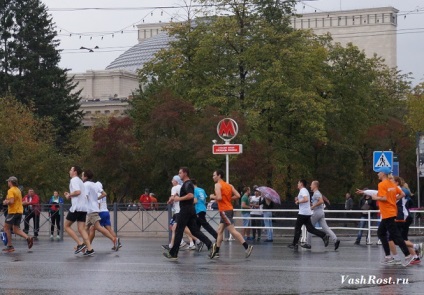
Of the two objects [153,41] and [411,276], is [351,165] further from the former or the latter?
[153,41]

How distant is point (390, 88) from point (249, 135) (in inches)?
1308

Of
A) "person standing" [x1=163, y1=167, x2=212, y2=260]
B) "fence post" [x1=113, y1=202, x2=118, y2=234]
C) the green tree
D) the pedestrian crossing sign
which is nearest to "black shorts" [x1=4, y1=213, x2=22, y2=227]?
"person standing" [x1=163, y1=167, x2=212, y2=260]

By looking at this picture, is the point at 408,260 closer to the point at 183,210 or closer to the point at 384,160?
the point at 183,210

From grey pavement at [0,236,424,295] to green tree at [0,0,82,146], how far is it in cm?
5719

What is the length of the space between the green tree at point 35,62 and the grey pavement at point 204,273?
188ft

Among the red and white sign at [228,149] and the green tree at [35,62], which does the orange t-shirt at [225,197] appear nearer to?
the red and white sign at [228,149]

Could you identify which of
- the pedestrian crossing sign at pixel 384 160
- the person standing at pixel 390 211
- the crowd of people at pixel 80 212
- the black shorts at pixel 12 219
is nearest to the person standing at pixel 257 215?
the pedestrian crossing sign at pixel 384 160

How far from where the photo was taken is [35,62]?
81000 mm

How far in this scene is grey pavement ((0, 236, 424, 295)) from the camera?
14609mm

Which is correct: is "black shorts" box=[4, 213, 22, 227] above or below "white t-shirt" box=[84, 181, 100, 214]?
below

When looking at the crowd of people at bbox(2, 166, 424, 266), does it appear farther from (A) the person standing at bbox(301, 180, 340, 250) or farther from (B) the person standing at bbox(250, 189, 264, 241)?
(B) the person standing at bbox(250, 189, 264, 241)

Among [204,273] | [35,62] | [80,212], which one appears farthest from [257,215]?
[35,62]

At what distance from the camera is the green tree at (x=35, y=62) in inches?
3174

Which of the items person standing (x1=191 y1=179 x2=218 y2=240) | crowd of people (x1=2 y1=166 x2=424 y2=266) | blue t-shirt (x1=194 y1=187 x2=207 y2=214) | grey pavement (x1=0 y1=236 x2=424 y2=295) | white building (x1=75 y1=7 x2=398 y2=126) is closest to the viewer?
grey pavement (x1=0 y1=236 x2=424 y2=295)
